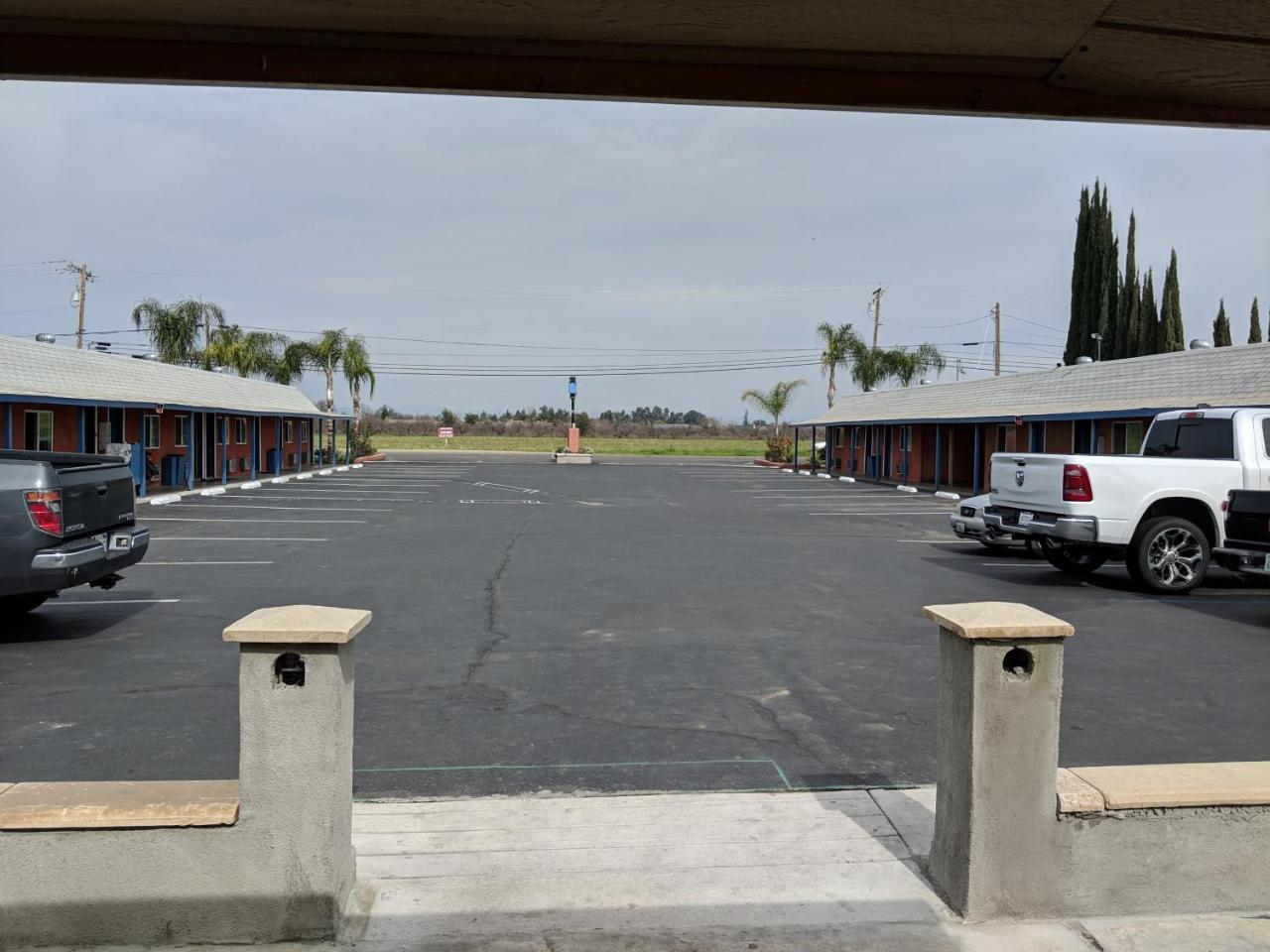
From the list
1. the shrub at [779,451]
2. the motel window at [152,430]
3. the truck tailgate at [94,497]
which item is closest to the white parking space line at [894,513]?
the truck tailgate at [94,497]

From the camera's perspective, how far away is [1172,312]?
4881cm

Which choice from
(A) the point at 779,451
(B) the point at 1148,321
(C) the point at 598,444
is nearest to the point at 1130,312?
(B) the point at 1148,321

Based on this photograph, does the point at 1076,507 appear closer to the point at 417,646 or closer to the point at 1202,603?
the point at 1202,603

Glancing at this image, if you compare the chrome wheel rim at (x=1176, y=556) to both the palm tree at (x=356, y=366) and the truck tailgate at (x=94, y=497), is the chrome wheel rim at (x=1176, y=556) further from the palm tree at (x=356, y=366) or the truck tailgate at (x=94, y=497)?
the palm tree at (x=356, y=366)

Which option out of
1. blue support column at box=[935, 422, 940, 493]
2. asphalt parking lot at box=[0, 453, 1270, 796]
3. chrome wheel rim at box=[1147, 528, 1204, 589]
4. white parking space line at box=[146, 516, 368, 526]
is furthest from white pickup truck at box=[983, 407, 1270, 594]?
blue support column at box=[935, 422, 940, 493]

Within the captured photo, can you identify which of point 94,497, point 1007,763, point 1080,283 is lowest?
point 1007,763

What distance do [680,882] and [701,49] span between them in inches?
137

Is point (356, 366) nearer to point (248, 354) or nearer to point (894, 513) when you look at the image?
point (248, 354)

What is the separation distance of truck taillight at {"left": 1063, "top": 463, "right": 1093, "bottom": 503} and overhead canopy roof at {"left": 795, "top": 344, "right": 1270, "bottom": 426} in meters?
9.18

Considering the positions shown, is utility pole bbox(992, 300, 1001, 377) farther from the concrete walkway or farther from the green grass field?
the concrete walkway

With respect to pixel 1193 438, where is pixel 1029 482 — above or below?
below

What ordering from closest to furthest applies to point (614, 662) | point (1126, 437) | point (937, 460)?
point (614, 662)
point (1126, 437)
point (937, 460)

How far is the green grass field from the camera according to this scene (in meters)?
81.7

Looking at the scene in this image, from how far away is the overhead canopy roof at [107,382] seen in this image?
76.7ft
